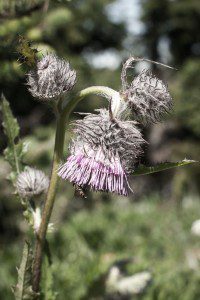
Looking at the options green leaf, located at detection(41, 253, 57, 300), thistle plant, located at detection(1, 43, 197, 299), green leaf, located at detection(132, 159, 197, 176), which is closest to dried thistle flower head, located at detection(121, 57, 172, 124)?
thistle plant, located at detection(1, 43, 197, 299)

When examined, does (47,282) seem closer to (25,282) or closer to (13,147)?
(25,282)

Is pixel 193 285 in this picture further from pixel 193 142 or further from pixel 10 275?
pixel 193 142

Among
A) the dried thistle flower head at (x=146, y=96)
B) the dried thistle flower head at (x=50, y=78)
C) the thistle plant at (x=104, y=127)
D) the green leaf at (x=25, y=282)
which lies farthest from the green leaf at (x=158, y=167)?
the green leaf at (x=25, y=282)

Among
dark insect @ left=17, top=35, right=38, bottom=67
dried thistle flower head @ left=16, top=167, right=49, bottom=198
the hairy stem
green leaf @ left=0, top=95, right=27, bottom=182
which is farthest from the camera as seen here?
green leaf @ left=0, top=95, right=27, bottom=182

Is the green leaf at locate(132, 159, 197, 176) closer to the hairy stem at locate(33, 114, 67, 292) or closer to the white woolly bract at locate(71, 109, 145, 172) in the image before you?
the white woolly bract at locate(71, 109, 145, 172)

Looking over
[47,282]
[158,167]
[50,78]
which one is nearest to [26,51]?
[50,78]

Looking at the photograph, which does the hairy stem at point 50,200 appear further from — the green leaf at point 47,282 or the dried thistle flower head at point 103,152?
the green leaf at point 47,282
